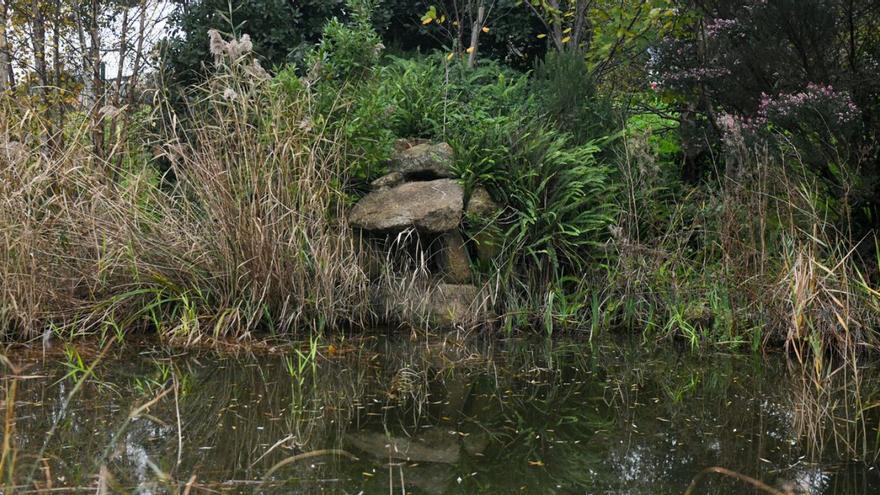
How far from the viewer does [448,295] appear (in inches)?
271

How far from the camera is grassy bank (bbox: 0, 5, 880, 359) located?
6.00 metres

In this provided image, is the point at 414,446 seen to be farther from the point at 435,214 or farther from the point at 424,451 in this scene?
the point at 435,214

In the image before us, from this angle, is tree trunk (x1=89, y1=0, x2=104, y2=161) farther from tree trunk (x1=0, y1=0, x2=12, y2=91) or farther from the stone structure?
the stone structure

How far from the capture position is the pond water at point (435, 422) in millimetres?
3582

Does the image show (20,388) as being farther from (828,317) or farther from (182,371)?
(828,317)

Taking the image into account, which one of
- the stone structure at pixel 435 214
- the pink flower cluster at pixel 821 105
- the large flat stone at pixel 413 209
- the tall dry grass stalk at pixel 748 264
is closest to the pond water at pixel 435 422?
the tall dry grass stalk at pixel 748 264

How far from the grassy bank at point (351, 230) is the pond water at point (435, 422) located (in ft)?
1.56

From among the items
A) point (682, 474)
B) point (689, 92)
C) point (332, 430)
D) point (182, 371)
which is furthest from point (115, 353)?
point (689, 92)

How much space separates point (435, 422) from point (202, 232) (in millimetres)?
2672

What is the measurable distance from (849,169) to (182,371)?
16.1 ft

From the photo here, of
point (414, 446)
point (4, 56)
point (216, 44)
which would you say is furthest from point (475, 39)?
point (414, 446)

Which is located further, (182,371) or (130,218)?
(130,218)

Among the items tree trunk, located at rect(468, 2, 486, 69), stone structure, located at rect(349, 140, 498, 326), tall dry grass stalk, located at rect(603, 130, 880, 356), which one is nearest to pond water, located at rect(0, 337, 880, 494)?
tall dry grass stalk, located at rect(603, 130, 880, 356)

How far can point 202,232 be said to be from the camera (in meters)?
6.32
